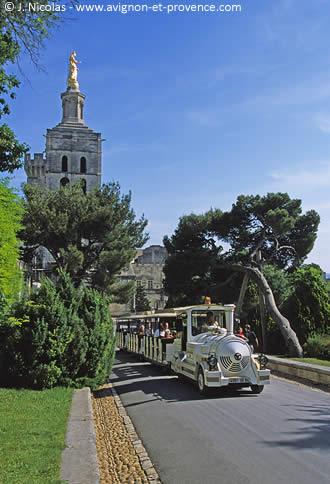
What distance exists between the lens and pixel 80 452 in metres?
7.02

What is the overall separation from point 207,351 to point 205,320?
236 cm

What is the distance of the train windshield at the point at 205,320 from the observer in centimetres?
1608

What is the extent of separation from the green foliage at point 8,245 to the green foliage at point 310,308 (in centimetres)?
1483

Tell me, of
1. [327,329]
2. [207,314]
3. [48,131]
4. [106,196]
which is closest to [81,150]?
[48,131]

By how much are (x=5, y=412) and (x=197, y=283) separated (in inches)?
1171

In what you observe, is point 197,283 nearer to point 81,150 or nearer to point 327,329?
point 327,329

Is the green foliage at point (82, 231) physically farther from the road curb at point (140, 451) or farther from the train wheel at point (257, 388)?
the road curb at point (140, 451)

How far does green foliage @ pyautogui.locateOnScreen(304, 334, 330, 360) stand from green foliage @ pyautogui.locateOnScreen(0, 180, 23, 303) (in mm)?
12830

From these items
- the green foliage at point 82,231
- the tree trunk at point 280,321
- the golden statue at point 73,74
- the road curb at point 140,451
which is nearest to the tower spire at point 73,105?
the golden statue at point 73,74

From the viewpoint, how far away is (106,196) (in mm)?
40031

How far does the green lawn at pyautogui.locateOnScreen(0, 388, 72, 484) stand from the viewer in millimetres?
6121

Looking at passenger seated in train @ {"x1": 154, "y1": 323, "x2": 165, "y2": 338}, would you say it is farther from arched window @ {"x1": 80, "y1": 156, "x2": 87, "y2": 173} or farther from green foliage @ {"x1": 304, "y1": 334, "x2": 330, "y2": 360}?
arched window @ {"x1": 80, "y1": 156, "x2": 87, "y2": 173}

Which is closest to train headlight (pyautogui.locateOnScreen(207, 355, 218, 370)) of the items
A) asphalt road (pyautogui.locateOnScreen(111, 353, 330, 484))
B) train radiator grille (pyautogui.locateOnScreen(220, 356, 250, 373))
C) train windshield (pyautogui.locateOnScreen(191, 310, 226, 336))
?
train radiator grille (pyautogui.locateOnScreen(220, 356, 250, 373))

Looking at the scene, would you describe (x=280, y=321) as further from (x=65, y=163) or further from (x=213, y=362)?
(x=65, y=163)
